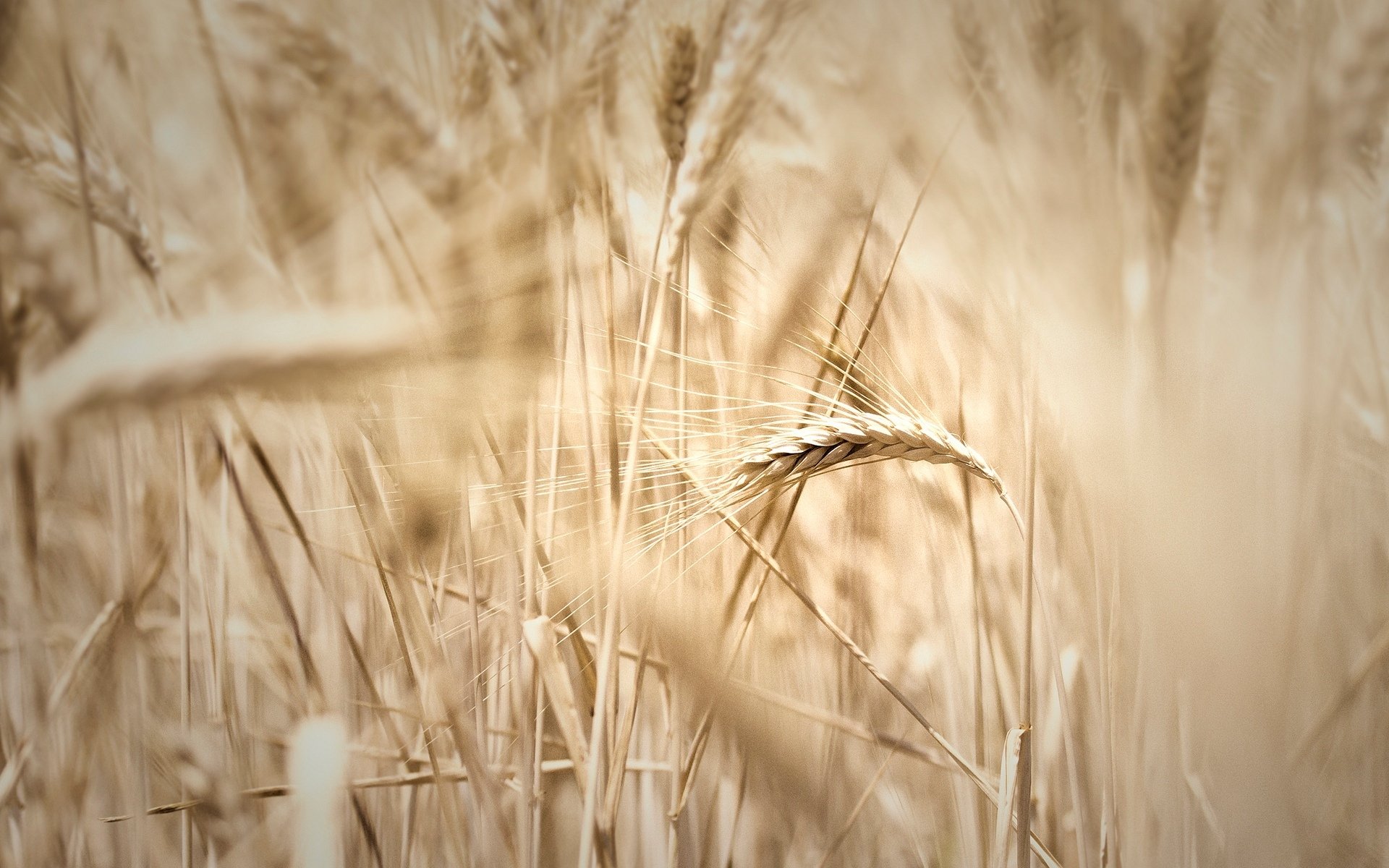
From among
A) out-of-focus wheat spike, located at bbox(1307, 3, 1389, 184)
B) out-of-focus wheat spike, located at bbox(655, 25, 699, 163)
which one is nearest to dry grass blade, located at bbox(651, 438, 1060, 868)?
out-of-focus wheat spike, located at bbox(655, 25, 699, 163)

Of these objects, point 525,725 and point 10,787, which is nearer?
point 525,725

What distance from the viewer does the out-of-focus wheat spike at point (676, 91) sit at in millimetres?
720

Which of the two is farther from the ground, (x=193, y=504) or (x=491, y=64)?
(x=491, y=64)

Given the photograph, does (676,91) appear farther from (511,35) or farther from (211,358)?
(211,358)

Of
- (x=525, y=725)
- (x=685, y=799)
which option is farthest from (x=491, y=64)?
(x=685, y=799)

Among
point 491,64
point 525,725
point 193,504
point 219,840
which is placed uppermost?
point 491,64

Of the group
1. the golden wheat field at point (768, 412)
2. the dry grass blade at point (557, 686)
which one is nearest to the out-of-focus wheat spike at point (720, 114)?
the golden wheat field at point (768, 412)

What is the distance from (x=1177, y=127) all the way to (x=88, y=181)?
42.8 inches

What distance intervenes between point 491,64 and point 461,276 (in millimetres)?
219

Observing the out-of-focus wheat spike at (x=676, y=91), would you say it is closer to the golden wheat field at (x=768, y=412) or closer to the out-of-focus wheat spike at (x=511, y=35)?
the golden wheat field at (x=768, y=412)

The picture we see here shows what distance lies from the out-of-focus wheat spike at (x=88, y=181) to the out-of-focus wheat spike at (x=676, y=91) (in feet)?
1.79

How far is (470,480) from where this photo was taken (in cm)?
77

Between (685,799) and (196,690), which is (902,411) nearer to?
(685,799)

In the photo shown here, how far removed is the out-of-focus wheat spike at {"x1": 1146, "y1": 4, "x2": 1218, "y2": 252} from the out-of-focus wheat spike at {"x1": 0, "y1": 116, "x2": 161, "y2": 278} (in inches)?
39.5
